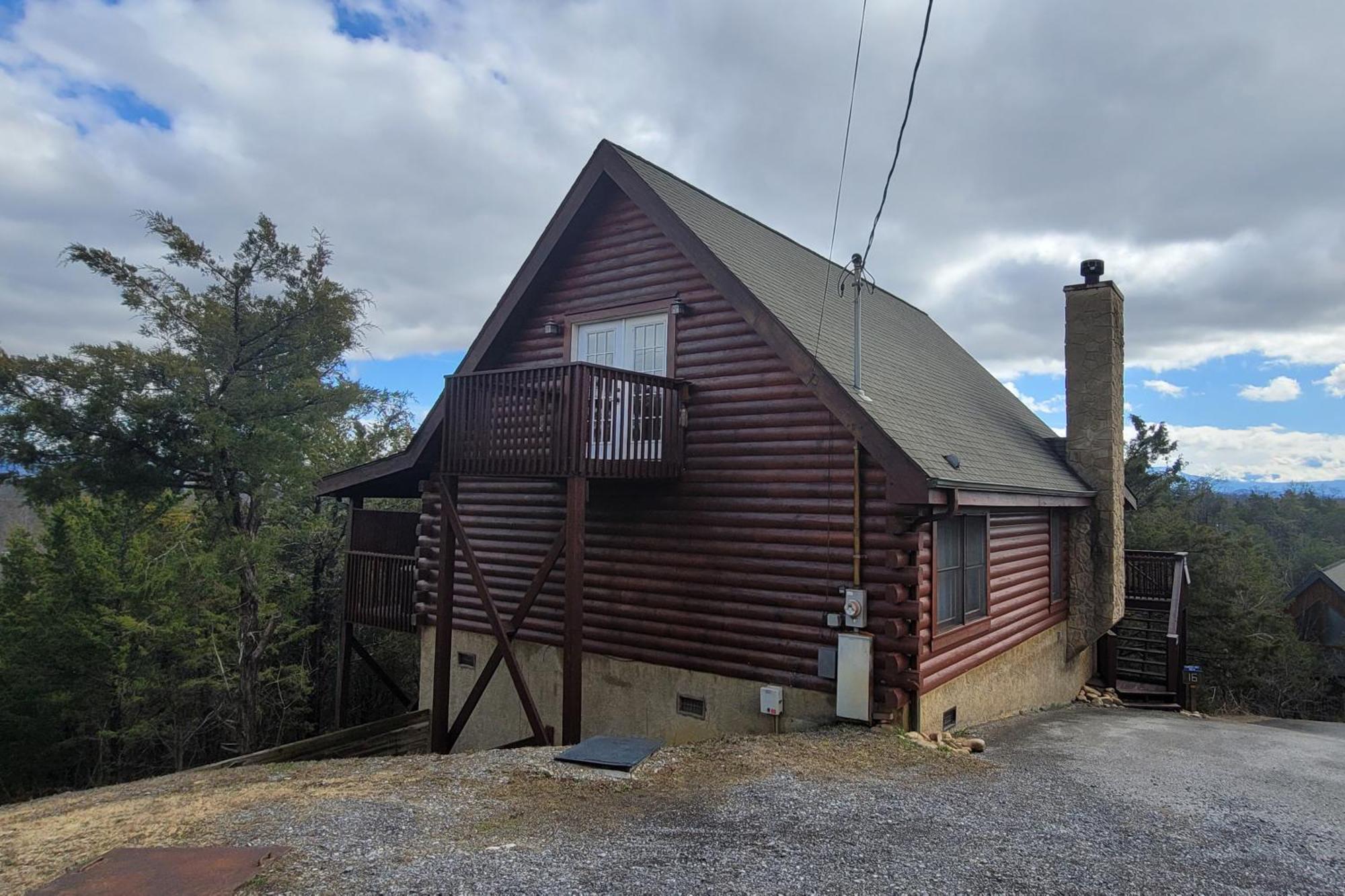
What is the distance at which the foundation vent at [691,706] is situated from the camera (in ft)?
29.4

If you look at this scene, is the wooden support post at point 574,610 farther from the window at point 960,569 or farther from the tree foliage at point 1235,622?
the tree foliage at point 1235,622

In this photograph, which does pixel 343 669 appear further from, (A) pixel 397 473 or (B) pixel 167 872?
(B) pixel 167 872

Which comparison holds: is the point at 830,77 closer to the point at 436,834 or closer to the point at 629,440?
the point at 629,440

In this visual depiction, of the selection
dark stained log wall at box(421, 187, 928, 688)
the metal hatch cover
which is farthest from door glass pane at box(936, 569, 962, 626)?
the metal hatch cover

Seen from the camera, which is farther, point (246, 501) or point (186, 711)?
point (246, 501)

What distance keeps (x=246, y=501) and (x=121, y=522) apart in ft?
9.02

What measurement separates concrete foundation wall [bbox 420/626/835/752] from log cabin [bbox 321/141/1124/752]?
1.3 inches

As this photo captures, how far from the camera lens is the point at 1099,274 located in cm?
1296

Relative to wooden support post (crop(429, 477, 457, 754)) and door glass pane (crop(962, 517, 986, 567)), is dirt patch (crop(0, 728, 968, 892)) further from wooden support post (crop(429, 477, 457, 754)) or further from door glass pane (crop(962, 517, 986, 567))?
door glass pane (crop(962, 517, 986, 567))

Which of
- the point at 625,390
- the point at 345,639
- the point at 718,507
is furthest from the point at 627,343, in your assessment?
the point at 345,639

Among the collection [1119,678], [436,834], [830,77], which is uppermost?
[830,77]

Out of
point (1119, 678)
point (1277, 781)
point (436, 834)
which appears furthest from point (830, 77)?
point (1119, 678)

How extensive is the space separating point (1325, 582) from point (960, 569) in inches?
1242

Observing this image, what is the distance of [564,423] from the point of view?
8.23 metres
